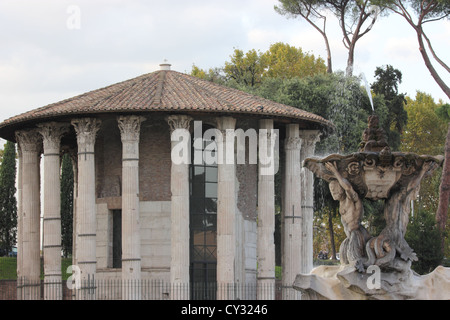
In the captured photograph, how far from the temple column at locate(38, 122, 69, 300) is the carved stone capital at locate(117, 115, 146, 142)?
233cm

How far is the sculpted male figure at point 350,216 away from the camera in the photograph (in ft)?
65.2

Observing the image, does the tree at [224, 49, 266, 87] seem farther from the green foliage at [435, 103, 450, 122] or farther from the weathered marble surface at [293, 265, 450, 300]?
the weathered marble surface at [293, 265, 450, 300]

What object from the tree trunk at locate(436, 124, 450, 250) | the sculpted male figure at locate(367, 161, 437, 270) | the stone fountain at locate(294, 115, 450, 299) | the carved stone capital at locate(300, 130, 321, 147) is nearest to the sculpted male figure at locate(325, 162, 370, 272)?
the stone fountain at locate(294, 115, 450, 299)

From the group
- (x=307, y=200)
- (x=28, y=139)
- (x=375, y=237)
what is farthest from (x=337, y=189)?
(x=28, y=139)

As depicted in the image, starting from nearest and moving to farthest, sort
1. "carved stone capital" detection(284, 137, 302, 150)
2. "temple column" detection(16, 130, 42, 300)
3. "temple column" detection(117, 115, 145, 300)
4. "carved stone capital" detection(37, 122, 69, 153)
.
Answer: "temple column" detection(117, 115, 145, 300)
"carved stone capital" detection(37, 122, 69, 153)
"carved stone capital" detection(284, 137, 302, 150)
"temple column" detection(16, 130, 42, 300)

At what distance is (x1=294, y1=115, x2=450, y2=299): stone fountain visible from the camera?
64.0 ft

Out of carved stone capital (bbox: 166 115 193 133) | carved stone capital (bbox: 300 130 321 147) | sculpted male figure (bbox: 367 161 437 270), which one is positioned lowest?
sculpted male figure (bbox: 367 161 437 270)

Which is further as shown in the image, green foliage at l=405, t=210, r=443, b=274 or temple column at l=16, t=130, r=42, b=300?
green foliage at l=405, t=210, r=443, b=274

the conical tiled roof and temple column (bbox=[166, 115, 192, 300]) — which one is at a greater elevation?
the conical tiled roof

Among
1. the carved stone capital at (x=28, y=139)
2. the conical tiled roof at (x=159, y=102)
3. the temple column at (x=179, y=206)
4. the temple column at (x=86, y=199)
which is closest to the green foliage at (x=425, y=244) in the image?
the conical tiled roof at (x=159, y=102)

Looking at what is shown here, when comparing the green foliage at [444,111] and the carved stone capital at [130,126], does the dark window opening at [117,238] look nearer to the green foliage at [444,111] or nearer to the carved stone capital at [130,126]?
the carved stone capital at [130,126]

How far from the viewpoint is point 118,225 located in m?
35.9
